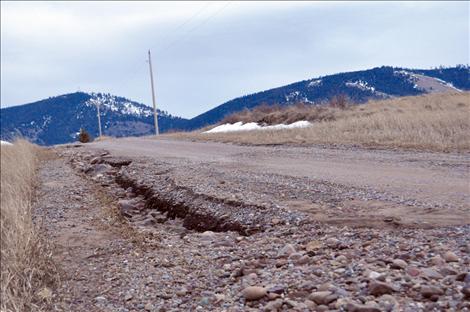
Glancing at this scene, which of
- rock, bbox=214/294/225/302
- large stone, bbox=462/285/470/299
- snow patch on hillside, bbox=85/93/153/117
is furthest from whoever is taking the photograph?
snow patch on hillside, bbox=85/93/153/117

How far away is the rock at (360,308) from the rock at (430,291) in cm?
27

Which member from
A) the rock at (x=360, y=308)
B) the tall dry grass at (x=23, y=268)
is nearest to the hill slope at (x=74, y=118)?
the tall dry grass at (x=23, y=268)

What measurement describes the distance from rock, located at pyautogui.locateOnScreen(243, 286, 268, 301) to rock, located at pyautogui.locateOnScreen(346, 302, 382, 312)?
2.00 feet

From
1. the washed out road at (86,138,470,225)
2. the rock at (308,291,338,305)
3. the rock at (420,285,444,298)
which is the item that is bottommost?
the rock at (308,291,338,305)

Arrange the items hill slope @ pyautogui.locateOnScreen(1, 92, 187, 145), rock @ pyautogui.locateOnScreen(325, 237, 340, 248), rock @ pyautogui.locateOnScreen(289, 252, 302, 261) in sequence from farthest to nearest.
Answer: hill slope @ pyautogui.locateOnScreen(1, 92, 187, 145), rock @ pyautogui.locateOnScreen(325, 237, 340, 248), rock @ pyautogui.locateOnScreen(289, 252, 302, 261)

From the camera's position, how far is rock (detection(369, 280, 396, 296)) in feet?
9.51

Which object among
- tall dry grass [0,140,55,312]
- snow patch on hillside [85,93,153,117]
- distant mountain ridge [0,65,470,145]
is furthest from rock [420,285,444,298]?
snow patch on hillside [85,93,153,117]

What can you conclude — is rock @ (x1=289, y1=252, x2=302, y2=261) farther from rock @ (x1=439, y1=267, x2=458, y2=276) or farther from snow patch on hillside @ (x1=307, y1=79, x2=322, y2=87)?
snow patch on hillside @ (x1=307, y1=79, x2=322, y2=87)

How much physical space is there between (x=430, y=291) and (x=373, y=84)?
81137 millimetres

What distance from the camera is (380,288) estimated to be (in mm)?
2920

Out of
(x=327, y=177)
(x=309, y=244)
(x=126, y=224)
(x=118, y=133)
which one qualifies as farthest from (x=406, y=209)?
(x=118, y=133)

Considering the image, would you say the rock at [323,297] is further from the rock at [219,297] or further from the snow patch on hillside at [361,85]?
the snow patch on hillside at [361,85]

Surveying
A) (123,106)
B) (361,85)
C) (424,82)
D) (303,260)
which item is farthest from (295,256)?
(123,106)

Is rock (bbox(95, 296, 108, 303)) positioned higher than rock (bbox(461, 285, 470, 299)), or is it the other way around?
rock (bbox(461, 285, 470, 299))
